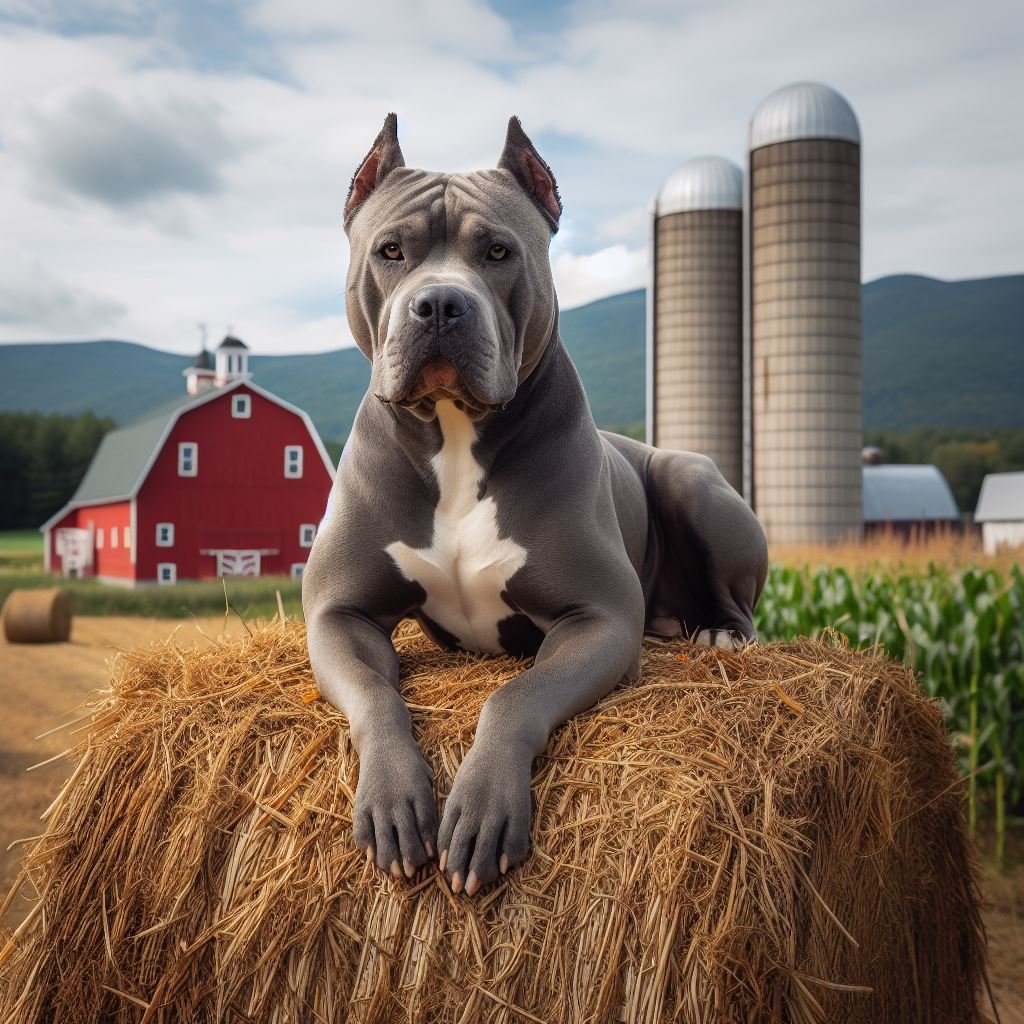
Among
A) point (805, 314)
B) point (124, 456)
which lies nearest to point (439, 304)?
point (124, 456)

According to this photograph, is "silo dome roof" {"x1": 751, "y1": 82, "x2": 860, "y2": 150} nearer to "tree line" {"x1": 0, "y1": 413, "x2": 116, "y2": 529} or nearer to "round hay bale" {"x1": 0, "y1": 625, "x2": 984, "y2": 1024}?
"tree line" {"x1": 0, "y1": 413, "x2": 116, "y2": 529}

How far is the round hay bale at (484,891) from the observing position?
5.76ft

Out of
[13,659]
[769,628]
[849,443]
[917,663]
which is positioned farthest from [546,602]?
[849,443]

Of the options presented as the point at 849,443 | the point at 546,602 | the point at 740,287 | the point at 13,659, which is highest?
the point at 740,287

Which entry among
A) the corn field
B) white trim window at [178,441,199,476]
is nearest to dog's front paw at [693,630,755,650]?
the corn field

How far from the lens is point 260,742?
217cm

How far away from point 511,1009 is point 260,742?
0.81 m

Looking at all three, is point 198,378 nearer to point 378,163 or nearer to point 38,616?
point 38,616

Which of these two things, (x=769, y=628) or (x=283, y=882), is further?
(x=769, y=628)

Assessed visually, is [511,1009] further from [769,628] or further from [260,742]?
[769,628]

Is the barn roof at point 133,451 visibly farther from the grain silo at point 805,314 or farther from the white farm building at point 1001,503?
the white farm building at point 1001,503

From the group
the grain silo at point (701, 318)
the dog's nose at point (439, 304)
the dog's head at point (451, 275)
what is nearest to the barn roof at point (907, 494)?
the grain silo at point (701, 318)

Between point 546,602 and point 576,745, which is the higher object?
point 546,602

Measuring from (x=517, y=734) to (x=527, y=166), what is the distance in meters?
1.36
